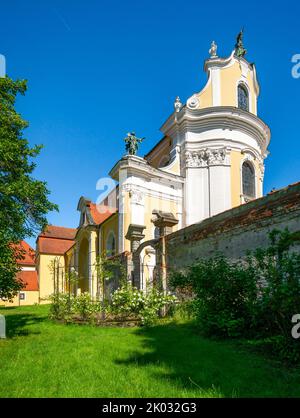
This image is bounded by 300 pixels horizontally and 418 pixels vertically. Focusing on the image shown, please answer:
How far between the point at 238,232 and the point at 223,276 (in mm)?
2427

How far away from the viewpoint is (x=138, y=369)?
4.66 meters

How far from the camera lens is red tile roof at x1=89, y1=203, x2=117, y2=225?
80.4ft

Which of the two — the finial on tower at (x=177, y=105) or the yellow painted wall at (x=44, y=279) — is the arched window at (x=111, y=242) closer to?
the finial on tower at (x=177, y=105)

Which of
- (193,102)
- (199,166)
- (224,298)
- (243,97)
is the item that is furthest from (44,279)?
(224,298)

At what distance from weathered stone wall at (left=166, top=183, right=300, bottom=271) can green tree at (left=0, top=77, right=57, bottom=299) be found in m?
4.39

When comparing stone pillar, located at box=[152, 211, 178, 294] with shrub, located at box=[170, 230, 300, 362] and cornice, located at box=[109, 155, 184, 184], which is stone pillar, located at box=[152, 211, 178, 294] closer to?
shrub, located at box=[170, 230, 300, 362]

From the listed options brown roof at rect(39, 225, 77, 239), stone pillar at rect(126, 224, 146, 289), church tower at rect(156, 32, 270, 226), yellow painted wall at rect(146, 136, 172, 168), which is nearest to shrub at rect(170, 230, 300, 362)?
stone pillar at rect(126, 224, 146, 289)

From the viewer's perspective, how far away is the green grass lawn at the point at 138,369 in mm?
3842

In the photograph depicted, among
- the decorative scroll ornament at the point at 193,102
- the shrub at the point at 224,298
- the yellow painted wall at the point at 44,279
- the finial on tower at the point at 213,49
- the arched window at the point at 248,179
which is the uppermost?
the finial on tower at the point at 213,49

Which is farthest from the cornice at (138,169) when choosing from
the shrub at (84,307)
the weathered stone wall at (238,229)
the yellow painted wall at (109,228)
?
the shrub at (84,307)

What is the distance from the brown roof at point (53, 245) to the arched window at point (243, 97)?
24.5 meters

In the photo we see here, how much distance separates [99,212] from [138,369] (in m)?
21.3

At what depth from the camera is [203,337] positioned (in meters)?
6.92
